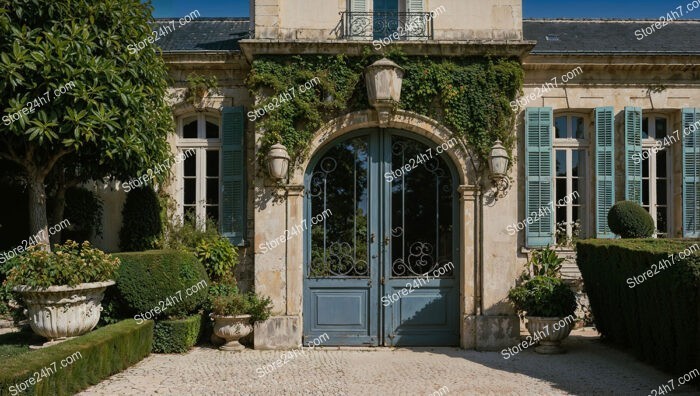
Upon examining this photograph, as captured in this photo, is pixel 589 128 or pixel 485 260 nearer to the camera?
pixel 485 260

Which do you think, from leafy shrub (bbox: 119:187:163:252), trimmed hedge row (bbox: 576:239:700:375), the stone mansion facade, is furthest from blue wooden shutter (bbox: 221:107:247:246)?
trimmed hedge row (bbox: 576:239:700:375)

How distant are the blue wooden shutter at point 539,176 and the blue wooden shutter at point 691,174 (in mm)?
2068

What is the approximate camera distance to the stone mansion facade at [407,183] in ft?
25.1

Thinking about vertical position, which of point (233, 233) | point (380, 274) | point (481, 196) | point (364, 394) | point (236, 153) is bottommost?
point (364, 394)

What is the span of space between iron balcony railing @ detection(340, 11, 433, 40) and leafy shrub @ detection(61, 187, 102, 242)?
4287mm

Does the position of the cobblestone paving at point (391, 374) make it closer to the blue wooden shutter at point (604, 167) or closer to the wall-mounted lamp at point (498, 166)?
the blue wooden shutter at point (604, 167)

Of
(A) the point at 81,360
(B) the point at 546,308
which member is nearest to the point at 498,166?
(B) the point at 546,308

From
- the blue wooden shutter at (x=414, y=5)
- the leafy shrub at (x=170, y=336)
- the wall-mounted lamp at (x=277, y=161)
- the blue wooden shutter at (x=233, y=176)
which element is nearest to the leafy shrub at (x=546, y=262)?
the wall-mounted lamp at (x=277, y=161)

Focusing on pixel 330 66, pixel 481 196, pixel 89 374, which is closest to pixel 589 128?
pixel 481 196

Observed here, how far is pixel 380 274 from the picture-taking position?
775 cm

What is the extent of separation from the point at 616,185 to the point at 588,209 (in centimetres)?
55

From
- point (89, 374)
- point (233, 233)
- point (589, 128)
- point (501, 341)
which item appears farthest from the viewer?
point (589, 128)

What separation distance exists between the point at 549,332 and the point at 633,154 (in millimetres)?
3208

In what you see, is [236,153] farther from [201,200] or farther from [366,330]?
[366,330]
